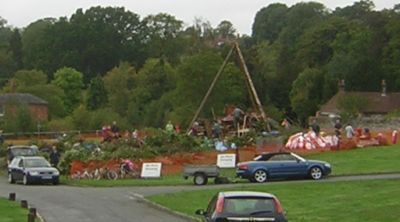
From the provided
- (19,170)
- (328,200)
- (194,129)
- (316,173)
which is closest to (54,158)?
(19,170)

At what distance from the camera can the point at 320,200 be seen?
30703mm

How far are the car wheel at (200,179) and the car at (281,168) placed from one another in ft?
4.89

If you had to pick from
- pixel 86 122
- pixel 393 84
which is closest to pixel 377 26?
pixel 393 84

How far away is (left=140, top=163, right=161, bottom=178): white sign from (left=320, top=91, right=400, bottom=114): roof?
5369 cm

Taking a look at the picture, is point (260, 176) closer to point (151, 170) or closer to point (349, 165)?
point (349, 165)

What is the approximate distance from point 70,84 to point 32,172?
266 ft

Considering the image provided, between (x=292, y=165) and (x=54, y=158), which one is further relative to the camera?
(x=54, y=158)

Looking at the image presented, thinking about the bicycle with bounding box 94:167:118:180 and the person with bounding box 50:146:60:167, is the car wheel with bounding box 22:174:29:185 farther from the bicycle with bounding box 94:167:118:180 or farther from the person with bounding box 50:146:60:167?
the person with bounding box 50:146:60:167

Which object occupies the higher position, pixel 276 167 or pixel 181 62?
pixel 181 62

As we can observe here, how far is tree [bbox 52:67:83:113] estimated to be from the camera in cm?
12525

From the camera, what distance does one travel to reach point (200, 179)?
41125 millimetres

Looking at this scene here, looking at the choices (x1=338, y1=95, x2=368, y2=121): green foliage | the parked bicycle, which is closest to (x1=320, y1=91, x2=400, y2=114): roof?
(x1=338, y1=95, x2=368, y2=121): green foliage

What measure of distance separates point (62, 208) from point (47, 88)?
85569mm

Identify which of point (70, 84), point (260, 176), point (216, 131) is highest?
point (70, 84)
